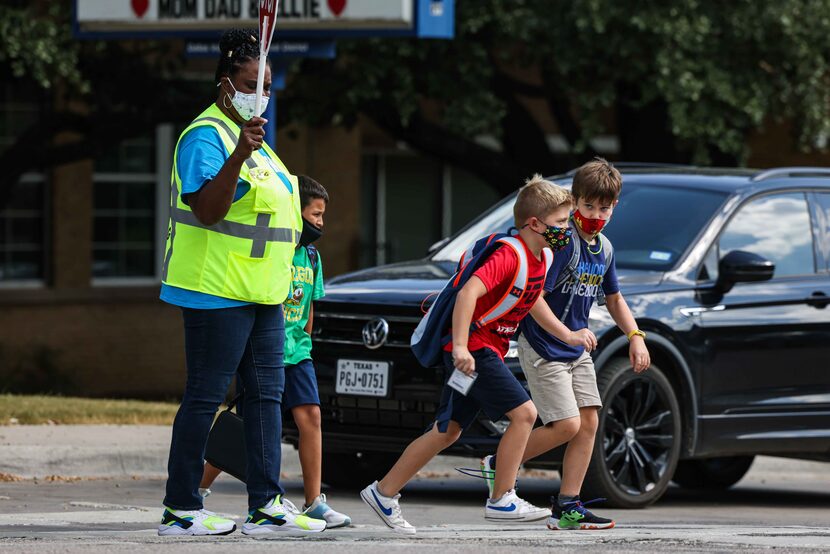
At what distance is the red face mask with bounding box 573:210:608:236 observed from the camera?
705 cm

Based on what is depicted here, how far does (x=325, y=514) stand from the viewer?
6.84 metres

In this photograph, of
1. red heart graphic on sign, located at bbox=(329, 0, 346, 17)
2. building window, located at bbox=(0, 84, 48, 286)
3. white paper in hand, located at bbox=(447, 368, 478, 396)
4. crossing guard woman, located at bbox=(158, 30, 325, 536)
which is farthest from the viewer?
building window, located at bbox=(0, 84, 48, 286)

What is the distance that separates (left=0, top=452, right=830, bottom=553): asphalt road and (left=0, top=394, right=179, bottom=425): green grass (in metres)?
1.48

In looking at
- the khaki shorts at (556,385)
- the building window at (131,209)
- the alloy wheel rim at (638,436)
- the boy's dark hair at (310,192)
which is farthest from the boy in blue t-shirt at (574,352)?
the building window at (131,209)

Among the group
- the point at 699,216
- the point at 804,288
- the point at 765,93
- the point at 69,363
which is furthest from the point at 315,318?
the point at 69,363

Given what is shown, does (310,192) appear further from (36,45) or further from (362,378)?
(36,45)

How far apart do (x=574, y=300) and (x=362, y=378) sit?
1.90 meters

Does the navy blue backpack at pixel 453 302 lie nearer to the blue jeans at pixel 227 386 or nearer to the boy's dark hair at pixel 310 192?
the blue jeans at pixel 227 386

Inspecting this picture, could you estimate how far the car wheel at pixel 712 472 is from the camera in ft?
36.1

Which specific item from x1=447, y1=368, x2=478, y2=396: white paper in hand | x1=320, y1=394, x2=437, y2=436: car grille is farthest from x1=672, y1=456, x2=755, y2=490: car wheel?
x1=447, y1=368, x2=478, y2=396: white paper in hand

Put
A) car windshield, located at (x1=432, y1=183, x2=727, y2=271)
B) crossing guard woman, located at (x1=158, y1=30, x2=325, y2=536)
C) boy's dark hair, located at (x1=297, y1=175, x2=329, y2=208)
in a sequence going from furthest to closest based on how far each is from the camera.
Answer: car windshield, located at (x1=432, y1=183, x2=727, y2=271) < boy's dark hair, located at (x1=297, y1=175, x2=329, y2=208) < crossing guard woman, located at (x1=158, y1=30, x2=325, y2=536)

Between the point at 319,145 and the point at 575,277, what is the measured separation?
13.7 meters

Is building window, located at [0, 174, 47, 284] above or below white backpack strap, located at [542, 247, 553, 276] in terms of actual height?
below

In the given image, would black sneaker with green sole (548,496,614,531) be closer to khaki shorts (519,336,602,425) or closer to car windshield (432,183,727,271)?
khaki shorts (519,336,602,425)
